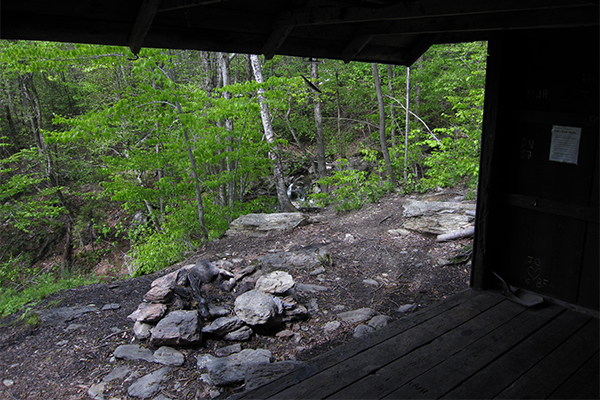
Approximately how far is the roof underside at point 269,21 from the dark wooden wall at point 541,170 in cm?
54

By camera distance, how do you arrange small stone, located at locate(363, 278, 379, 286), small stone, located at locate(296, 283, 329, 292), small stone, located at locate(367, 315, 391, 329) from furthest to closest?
small stone, located at locate(363, 278, 379, 286) → small stone, located at locate(296, 283, 329, 292) → small stone, located at locate(367, 315, 391, 329)

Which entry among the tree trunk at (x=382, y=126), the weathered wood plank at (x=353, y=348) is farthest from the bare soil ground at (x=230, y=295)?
the tree trunk at (x=382, y=126)

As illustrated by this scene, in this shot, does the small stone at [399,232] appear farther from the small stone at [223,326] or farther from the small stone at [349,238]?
the small stone at [223,326]

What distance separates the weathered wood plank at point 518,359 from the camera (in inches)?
96.0

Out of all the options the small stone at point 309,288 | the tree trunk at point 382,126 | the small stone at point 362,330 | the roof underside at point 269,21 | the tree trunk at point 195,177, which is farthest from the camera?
the tree trunk at point 382,126

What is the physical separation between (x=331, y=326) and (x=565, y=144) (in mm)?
3091

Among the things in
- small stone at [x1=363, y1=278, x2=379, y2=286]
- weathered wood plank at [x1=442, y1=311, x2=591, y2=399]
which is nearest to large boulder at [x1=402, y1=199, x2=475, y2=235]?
small stone at [x1=363, y1=278, x2=379, y2=286]

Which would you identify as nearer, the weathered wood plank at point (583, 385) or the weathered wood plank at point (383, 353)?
the weathered wood plank at point (583, 385)

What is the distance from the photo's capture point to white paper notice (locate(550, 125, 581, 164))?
10.4ft

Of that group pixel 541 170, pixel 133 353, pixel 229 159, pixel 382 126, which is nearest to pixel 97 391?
pixel 133 353

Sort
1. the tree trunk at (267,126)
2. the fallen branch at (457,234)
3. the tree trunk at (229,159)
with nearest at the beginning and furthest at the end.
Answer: the fallen branch at (457,234)
the tree trunk at (229,159)
the tree trunk at (267,126)

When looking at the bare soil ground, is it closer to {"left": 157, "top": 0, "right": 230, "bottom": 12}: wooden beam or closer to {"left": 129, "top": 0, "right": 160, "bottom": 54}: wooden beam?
{"left": 129, "top": 0, "right": 160, "bottom": 54}: wooden beam

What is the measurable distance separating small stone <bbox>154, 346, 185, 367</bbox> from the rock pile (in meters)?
0.08

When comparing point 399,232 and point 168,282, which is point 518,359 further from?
point 399,232
